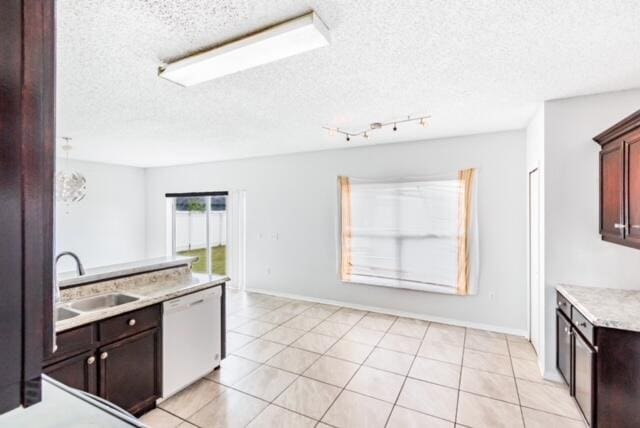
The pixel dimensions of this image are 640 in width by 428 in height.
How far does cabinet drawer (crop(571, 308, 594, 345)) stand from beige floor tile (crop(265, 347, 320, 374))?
87.9 inches

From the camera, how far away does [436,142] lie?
4168 mm

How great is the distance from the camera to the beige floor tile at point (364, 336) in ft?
11.8

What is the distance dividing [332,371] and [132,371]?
66.2 inches

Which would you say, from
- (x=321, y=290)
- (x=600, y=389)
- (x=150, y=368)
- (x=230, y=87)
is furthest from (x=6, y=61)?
(x=321, y=290)

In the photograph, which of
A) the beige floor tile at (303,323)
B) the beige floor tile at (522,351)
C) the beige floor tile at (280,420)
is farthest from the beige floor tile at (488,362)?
the beige floor tile at (303,323)

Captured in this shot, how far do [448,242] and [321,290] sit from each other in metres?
2.12

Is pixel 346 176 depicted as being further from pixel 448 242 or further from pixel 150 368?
pixel 150 368

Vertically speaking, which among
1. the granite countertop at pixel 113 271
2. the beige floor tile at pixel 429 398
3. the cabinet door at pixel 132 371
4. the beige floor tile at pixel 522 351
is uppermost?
the granite countertop at pixel 113 271

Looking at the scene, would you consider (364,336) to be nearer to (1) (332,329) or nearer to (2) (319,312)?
(1) (332,329)

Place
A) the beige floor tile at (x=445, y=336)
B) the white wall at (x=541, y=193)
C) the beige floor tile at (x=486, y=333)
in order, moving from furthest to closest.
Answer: the beige floor tile at (x=486, y=333) < the beige floor tile at (x=445, y=336) < the white wall at (x=541, y=193)

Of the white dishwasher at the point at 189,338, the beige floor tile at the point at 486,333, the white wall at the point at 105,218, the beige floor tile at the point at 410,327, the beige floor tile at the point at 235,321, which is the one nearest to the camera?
the white dishwasher at the point at 189,338

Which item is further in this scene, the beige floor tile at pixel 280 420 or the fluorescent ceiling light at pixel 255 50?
the beige floor tile at pixel 280 420

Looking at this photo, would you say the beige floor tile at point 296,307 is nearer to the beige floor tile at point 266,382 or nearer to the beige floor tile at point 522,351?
the beige floor tile at point 266,382

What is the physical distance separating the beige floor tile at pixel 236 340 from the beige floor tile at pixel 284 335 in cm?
20
